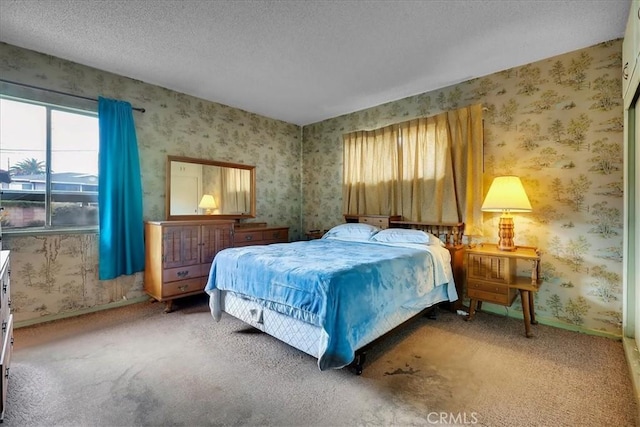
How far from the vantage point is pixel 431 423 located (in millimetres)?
1523

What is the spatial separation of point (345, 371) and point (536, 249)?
2.19 m

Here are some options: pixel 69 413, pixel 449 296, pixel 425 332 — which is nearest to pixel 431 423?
pixel 425 332

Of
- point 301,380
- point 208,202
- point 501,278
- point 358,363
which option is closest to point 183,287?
point 208,202

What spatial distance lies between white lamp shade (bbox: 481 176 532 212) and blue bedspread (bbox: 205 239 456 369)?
65 cm

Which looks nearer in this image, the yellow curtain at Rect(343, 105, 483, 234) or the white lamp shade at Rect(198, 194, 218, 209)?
the yellow curtain at Rect(343, 105, 483, 234)

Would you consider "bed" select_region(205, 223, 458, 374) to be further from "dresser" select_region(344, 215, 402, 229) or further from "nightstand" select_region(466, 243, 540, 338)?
"dresser" select_region(344, 215, 402, 229)

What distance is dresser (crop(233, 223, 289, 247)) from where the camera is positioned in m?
3.77

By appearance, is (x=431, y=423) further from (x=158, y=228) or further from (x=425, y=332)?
(x=158, y=228)

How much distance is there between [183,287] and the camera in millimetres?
3203

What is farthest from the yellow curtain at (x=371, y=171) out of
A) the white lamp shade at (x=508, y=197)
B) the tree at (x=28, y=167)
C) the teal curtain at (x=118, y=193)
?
the tree at (x=28, y=167)

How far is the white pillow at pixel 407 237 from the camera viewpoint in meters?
3.00

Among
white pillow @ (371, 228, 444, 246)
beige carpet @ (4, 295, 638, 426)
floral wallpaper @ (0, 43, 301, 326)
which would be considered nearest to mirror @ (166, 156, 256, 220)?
floral wallpaper @ (0, 43, 301, 326)

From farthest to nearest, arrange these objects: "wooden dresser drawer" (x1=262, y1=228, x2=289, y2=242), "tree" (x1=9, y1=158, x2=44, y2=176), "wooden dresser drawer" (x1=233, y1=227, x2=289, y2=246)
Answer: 1. "wooden dresser drawer" (x1=262, y1=228, x2=289, y2=242)
2. "wooden dresser drawer" (x1=233, y1=227, x2=289, y2=246)
3. "tree" (x1=9, y1=158, x2=44, y2=176)

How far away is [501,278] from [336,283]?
178 cm
